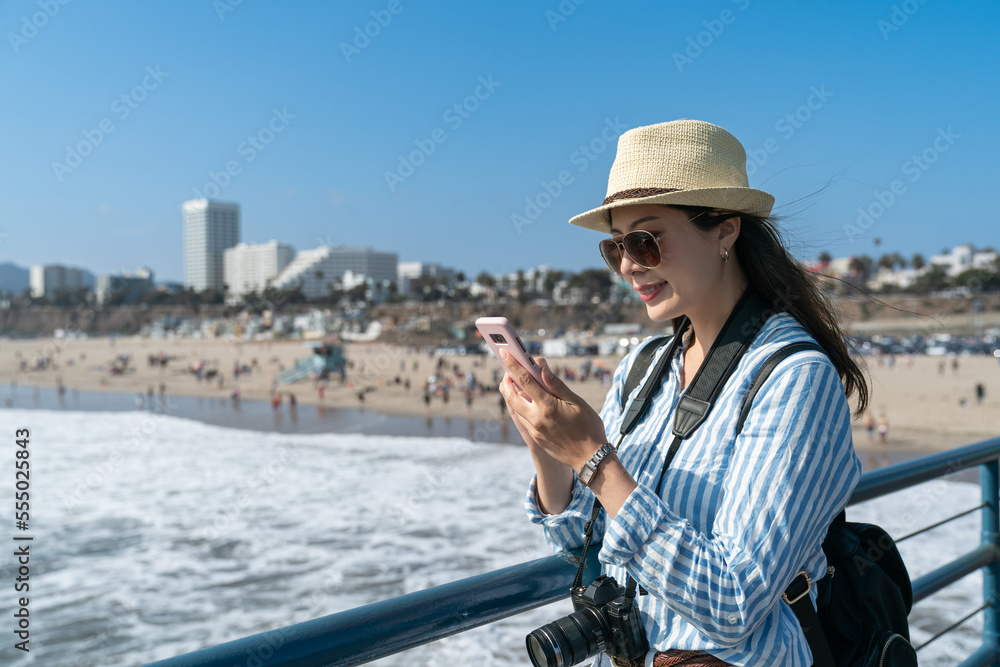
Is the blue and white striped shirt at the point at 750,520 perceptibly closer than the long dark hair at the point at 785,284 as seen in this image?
Yes

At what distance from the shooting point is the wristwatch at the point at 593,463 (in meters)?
1.15

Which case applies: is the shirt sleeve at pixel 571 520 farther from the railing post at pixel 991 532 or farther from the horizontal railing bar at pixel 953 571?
the railing post at pixel 991 532

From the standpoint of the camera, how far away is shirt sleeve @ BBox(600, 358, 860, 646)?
105cm

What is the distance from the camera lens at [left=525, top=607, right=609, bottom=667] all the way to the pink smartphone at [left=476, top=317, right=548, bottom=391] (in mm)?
414

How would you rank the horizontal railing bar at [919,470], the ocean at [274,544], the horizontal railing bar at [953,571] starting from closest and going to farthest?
the horizontal railing bar at [919,470] → the horizontal railing bar at [953,571] → the ocean at [274,544]

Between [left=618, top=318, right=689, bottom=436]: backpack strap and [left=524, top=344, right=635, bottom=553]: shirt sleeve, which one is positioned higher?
[left=618, top=318, right=689, bottom=436]: backpack strap

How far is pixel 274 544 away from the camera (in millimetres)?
12461

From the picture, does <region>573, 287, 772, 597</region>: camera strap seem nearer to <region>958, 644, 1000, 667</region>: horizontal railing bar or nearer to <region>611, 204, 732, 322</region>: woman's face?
<region>611, 204, 732, 322</region>: woman's face

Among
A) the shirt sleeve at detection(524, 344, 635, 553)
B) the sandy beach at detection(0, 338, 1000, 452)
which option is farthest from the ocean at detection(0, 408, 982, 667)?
the sandy beach at detection(0, 338, 1000, 452)

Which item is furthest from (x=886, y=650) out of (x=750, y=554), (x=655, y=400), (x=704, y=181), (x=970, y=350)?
(x=970, y=350)

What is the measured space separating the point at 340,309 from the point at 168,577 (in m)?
96.2

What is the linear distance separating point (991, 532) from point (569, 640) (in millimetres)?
1980

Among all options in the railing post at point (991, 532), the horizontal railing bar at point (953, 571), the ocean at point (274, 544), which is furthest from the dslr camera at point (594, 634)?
the ocean at point (274, 544)

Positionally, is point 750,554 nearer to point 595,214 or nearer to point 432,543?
point 595,214
